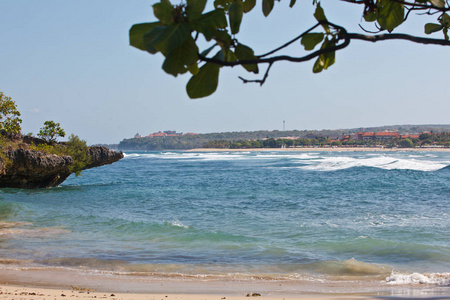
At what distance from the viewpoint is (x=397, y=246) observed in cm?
966


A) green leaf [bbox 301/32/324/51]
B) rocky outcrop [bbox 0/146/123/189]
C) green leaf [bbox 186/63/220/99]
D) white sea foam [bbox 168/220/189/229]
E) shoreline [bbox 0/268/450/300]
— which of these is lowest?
white sea foam [bbox 168/220/189/229]

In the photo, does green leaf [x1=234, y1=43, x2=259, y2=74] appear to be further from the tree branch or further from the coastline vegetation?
the coastline vegetation

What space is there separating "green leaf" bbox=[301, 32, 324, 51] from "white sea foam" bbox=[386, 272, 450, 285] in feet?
19.4

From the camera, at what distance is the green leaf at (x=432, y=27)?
275cm

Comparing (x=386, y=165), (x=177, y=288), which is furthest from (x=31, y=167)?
(x=386, y=165)

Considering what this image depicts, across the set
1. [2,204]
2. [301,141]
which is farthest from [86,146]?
[301,141]

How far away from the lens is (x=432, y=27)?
2.77m

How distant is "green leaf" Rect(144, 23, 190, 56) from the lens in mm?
1393

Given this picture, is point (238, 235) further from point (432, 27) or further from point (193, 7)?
point (193, 7)

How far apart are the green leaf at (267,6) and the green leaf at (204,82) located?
0.57m

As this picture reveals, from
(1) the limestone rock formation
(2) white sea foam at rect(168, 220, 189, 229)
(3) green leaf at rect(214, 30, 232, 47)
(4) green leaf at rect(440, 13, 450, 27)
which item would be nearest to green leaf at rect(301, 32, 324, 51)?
(3) green leaf at rect(214, 30, 232, 47)

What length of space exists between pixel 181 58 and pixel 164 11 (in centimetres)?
16

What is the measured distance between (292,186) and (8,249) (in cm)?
1740

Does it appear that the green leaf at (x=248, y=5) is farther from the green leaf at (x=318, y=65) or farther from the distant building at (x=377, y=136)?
the distant building at (x=377, y=136)
